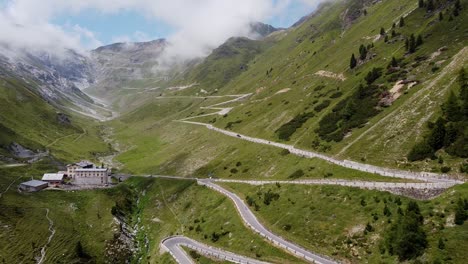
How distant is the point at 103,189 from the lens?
12988 cm

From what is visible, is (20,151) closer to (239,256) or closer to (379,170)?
(239,256)

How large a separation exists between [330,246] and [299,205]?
16511 mm

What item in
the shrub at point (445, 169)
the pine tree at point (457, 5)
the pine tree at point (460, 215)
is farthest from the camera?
the pine tree at point (457, 5)

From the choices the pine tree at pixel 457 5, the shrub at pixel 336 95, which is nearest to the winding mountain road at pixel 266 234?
the shrub at pixel 336 95

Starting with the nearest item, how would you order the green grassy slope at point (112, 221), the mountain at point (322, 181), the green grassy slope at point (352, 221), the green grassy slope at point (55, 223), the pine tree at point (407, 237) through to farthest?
1. the pine tree at point (407, 237)
2. the green grassy slope at point (352, 221)
3. the mountain at point (322, 181)
4. the green grassy slope at point (112, 221)
5. the green grassy slope at point (55, 223)

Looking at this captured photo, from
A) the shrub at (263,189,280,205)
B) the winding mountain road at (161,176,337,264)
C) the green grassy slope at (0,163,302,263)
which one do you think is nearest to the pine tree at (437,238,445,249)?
the winding mountain road at (161,176,337,264)

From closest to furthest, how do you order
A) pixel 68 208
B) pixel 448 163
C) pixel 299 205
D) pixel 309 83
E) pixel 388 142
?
pixel 448 163 < pixel 299 205 < pixel 388 142 < pixel 68 208 < pixel 309 83

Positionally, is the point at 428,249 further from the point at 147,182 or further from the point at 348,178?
the point at 147,182

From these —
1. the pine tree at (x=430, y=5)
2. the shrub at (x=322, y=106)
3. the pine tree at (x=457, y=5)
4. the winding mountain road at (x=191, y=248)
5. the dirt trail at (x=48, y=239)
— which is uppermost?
the pine tree at (x=430, y=5)

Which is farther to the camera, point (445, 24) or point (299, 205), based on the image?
point (445, 24)

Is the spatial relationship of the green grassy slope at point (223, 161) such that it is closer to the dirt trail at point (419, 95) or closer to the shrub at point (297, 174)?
the shrub at point (297, 174)

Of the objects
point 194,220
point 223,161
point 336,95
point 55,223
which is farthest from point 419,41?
point 55,223

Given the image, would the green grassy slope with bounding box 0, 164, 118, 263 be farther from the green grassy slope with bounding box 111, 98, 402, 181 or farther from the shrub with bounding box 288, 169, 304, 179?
the shrub with bounding box 288, 169, 304, 179

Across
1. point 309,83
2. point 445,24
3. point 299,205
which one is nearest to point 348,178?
point 299,205
